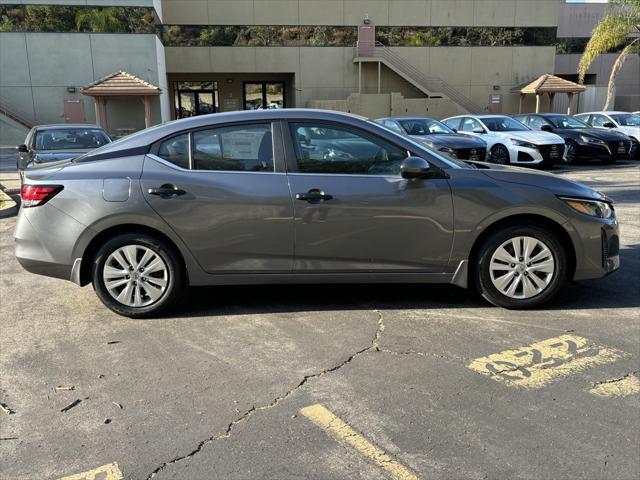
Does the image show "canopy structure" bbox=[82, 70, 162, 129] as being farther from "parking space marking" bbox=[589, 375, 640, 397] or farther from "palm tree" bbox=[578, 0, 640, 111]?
"parking space marking" bbox=[589, 375, 640, 397]

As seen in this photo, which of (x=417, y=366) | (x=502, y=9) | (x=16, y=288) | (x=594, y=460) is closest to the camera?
(x=594, y=460)

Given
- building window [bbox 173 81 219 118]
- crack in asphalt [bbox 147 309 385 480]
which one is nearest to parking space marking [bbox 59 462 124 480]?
crack in asphalt [bbox 147 309 385 480]

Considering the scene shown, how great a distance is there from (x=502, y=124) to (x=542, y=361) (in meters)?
13.3

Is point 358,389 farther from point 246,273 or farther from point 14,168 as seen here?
point 14,168

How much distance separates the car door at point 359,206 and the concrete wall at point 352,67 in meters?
28.8

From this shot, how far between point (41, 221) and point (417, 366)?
10.6 feet

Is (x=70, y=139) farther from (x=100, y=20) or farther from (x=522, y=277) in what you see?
(x=100, y=20)

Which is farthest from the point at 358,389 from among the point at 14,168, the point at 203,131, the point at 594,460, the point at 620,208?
the point at 14,168

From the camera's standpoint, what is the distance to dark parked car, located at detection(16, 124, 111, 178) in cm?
987

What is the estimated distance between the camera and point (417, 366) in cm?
379

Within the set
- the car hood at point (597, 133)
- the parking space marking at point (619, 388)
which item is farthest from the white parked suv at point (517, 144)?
the parking space marking at point (619, 388)

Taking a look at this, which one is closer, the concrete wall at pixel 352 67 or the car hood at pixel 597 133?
the car hood at pixel 597 133

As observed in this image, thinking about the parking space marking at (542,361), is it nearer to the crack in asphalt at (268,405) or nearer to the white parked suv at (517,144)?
the crack in asphalt at (268,405)

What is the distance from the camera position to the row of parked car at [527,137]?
1435cm
